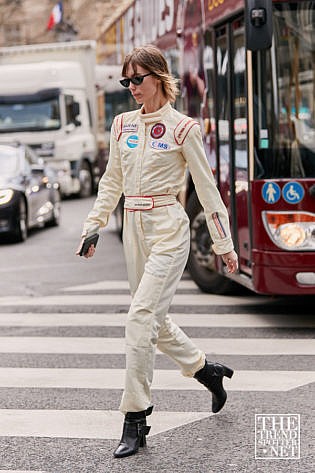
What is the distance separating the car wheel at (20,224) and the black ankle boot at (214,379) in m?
10.0

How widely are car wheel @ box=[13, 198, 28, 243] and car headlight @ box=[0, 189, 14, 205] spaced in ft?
0.67

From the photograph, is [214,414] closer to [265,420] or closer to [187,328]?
[265,420]

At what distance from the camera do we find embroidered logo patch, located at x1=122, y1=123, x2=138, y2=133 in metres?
5.38

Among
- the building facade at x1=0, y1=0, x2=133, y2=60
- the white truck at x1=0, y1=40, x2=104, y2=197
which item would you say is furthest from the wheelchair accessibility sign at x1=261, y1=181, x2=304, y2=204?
the building facade at x1=0, y1=0, x2=133, y2=60

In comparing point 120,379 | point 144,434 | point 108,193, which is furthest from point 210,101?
point 144,434

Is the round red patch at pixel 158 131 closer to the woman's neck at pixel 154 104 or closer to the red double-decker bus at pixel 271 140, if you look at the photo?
the woman's neck at pixel 154 104

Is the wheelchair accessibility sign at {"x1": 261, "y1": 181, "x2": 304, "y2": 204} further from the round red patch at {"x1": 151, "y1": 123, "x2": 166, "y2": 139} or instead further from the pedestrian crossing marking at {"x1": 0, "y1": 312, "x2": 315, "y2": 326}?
the round red patch at {"x1": 151, "y1": 123, "x2": 166, "y2": 139}

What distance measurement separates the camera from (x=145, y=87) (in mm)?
5320

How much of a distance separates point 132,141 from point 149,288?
692 mm

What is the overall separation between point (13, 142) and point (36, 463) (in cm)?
1283

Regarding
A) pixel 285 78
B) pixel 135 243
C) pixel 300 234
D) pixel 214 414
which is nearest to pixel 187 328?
pixel 300 234

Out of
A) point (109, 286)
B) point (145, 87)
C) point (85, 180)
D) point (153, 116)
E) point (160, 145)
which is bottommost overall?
point (85, 180)

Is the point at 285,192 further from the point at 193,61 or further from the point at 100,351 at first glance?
the point at 193,61

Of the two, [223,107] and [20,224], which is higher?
[223,107]
